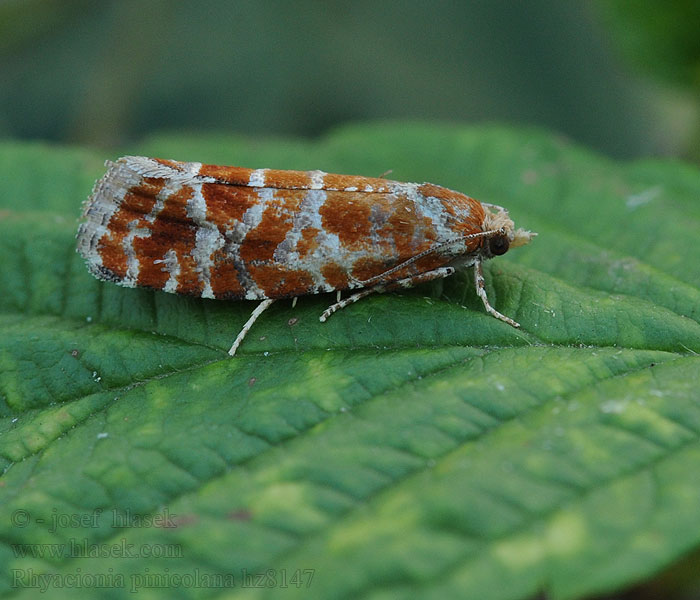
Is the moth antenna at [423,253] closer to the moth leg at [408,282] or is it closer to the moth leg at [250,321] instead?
the moth leg at [408,282]

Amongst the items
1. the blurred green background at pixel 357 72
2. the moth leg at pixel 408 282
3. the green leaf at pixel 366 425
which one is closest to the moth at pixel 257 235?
the moth leg at pixel 408 282

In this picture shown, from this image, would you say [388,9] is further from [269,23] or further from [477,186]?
[477,186]

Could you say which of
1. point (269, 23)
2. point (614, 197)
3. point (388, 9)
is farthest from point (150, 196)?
point (388, 9)

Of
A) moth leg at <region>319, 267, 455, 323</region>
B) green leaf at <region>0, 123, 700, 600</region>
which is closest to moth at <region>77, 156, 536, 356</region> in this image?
moth leg at <region>319, 267, 455, 323</region>

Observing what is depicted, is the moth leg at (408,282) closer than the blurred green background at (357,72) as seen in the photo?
Yes

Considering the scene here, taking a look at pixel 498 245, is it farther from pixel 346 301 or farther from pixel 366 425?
pixel 366 425

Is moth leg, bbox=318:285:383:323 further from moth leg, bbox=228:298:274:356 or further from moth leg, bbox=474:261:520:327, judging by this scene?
moth leg, bbox=474:261:520:327

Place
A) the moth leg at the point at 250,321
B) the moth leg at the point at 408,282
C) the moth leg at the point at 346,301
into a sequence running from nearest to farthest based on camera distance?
1. the moth leg at the point at 250,321
2. the moth leg at the point at 346,301
3. the moth leg at the point at 408,282
